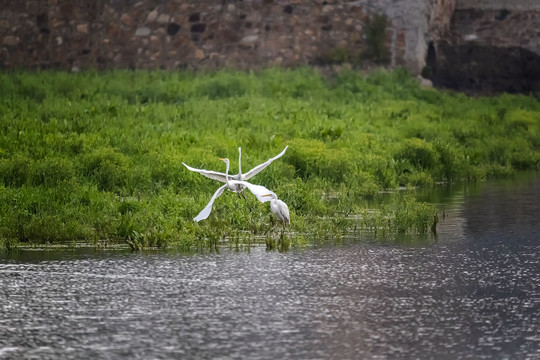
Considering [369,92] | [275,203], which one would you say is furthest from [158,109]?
[275,203]

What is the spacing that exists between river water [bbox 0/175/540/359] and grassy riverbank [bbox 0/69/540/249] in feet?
2.61

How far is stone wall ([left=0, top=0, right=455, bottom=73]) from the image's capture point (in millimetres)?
23969

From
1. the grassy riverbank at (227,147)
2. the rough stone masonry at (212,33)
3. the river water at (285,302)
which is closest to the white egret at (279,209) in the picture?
the grassy riverbank at (227,147)

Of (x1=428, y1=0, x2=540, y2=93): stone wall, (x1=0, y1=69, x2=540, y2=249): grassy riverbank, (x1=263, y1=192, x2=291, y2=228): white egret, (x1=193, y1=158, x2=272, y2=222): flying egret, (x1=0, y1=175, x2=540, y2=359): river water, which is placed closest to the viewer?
(x1=0, y1=175, x2=540, y2=359): river water

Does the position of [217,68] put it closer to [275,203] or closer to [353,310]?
[275,203]

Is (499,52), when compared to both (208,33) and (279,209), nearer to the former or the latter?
(208,33)

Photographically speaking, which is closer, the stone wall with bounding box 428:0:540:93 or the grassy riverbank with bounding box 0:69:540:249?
the grassy riverbank with bounding box 0:69:540:249

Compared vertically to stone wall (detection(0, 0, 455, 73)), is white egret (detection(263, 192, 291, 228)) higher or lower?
lower

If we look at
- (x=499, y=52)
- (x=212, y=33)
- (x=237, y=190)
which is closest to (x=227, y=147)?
(x=237, y=190)

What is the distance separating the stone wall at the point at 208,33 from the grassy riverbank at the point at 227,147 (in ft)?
3.78

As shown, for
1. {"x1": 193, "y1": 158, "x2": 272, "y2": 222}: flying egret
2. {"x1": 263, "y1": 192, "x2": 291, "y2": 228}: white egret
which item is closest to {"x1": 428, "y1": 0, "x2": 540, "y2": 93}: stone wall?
{"x1": 193, "y1": 158, "x2": 272, "y2": 222}: flying egret

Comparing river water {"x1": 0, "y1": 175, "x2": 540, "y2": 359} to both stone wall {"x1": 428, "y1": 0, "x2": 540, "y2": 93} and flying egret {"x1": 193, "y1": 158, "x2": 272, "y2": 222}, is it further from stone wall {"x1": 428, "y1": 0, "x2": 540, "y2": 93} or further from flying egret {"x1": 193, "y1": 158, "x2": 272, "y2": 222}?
stone wall {"x1": 428, "y1": 0, "x2": 540, "y2": 93}

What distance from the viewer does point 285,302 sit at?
26.1 feet

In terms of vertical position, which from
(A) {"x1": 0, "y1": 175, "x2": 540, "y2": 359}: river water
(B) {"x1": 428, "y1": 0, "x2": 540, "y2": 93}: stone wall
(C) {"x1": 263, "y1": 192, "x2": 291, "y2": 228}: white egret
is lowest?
(A) {"x1": 0, "y1": 175, "x2": 540, "y2": 359}: river water
